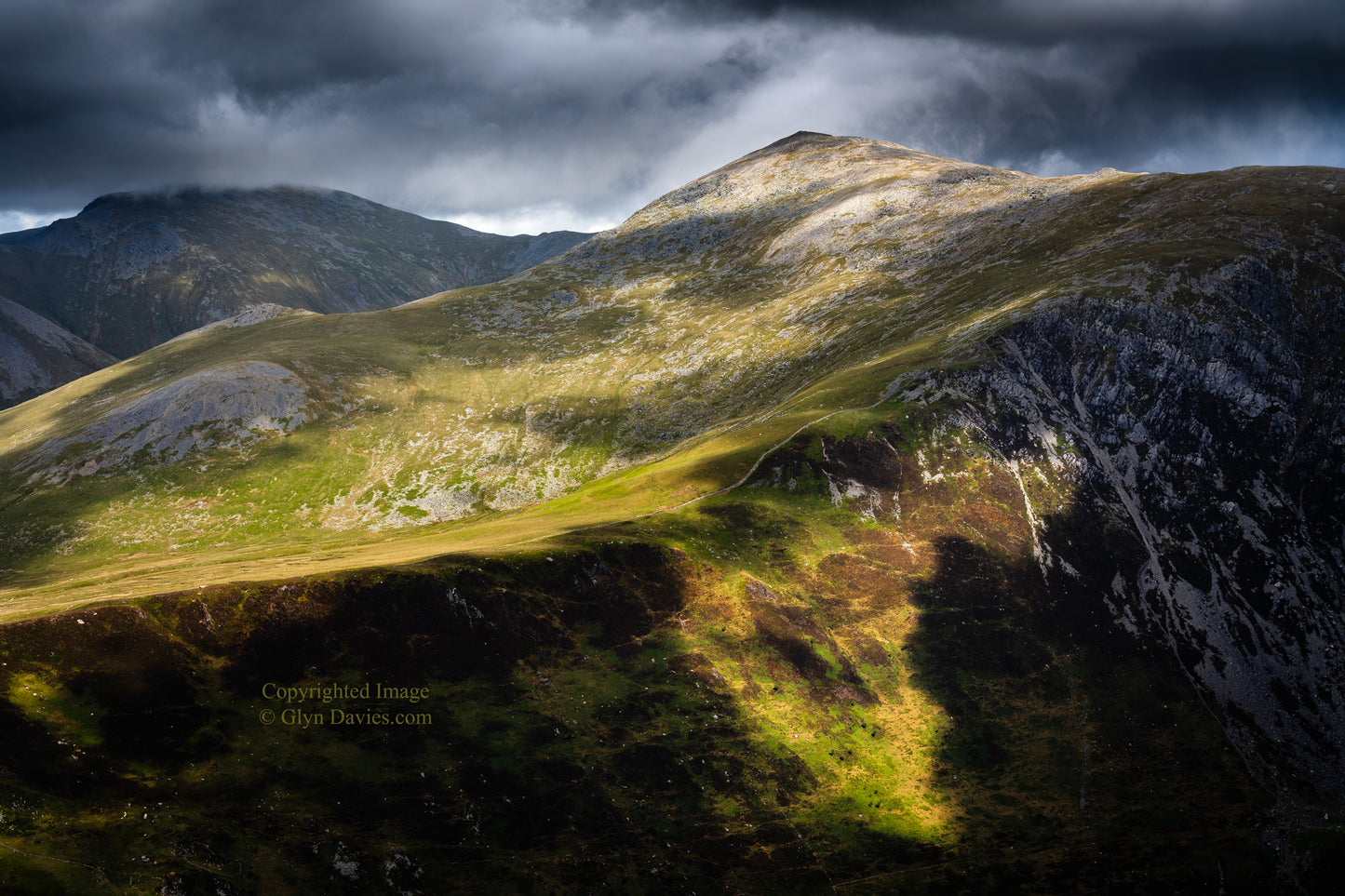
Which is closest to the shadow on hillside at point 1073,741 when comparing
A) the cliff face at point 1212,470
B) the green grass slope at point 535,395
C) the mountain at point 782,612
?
the mountain at point 782,612

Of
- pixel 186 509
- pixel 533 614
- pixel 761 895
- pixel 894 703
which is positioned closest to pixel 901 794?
pixel 894 703

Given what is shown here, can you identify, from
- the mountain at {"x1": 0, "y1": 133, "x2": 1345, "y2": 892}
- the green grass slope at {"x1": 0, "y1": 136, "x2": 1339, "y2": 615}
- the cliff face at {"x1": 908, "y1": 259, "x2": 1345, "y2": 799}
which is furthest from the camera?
the green grass slope at {"x1": 0, "y1": 136, "x2": 1339, "y2": 615}

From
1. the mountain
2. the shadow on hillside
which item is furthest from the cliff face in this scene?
the shadow on hillside

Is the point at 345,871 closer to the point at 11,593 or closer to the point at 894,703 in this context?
the point at 894,703

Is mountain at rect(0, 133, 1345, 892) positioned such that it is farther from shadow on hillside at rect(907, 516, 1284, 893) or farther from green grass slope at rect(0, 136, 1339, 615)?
green grass slope at rect(0, 136, 1339, 615)

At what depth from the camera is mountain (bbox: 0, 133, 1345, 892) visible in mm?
43094

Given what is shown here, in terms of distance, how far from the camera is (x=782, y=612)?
69.0 meters

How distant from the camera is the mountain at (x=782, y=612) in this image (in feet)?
141

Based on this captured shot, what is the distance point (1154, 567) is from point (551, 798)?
73298 millimetres

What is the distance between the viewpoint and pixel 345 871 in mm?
37438

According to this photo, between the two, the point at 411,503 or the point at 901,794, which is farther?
the point at 411,503

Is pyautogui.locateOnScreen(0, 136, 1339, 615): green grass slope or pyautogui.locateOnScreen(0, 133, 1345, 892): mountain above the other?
pyautogui.locateOnScreen(0, 136, 1339, 615): green grass slope

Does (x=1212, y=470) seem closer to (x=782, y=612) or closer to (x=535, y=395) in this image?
(x=782, y=612)

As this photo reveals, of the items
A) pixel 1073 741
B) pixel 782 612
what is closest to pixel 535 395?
pixel 782 612
